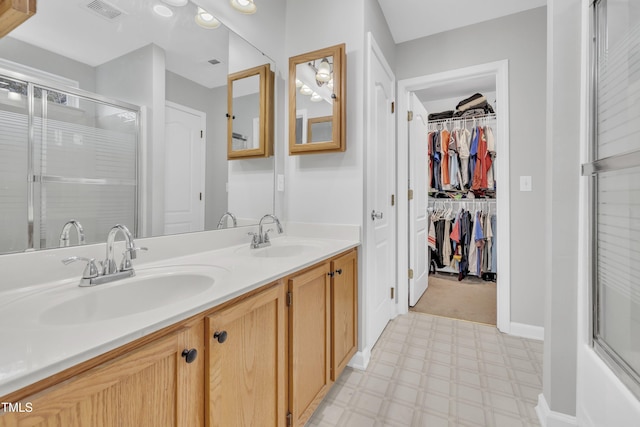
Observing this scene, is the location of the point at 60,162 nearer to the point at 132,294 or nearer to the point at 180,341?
the point at 132,294

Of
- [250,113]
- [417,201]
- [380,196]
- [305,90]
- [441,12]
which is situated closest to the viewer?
[250,113]

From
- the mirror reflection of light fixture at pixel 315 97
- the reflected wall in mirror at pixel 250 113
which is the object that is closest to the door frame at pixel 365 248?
the mirror reflection of light fixture at pixel 315 97

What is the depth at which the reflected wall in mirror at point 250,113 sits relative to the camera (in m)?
1.63

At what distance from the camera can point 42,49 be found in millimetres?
887

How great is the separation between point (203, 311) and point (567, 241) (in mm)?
1478

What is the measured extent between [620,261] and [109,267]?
1.73m

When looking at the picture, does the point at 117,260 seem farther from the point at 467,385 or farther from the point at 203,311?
the point at 467,385

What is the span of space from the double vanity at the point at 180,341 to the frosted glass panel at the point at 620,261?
1074mm

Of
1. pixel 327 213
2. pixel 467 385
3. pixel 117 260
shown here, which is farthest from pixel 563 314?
pixel 117 260

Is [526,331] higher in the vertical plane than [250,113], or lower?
lower

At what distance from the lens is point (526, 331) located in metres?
2.20

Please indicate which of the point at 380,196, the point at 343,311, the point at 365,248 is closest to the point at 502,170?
the point at 380,196

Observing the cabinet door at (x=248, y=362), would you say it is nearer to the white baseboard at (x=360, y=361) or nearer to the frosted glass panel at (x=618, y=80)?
the white baseboard at (x=360, y=361)

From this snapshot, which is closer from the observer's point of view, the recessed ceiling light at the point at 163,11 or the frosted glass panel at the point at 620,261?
the frosted glass panel at the point at 620,261
